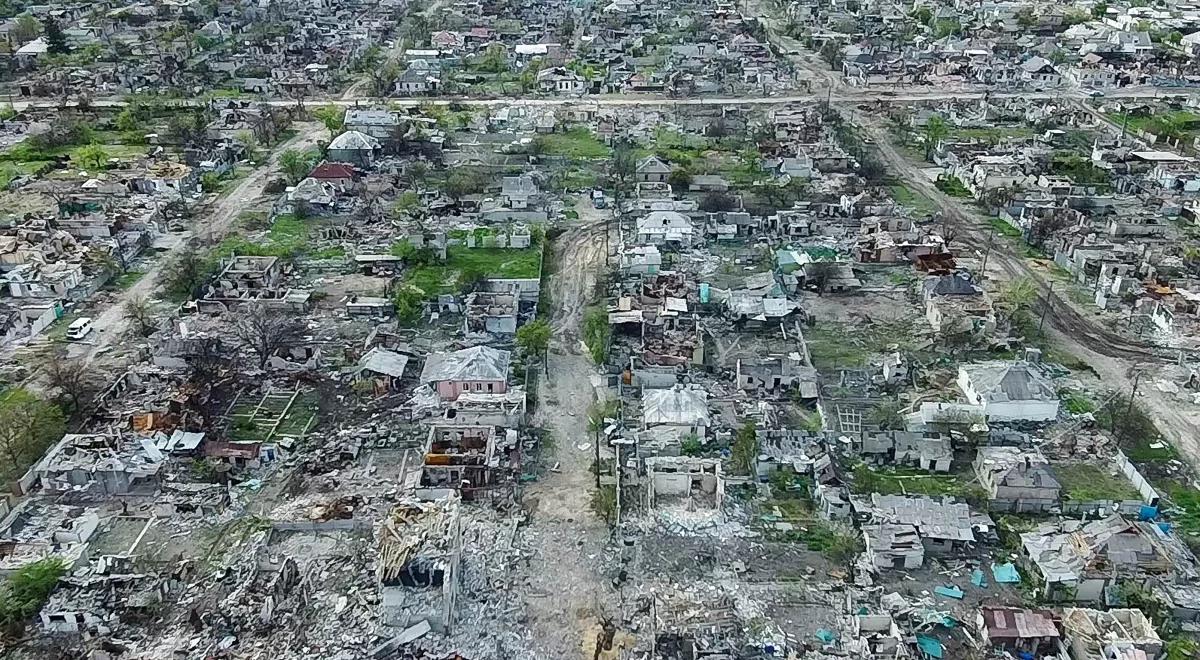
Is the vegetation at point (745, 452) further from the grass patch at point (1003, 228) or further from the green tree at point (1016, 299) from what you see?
the grass patch at point (1003, 228)

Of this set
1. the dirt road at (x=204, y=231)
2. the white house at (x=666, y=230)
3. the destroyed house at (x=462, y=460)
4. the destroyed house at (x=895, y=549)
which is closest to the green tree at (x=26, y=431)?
the dirt road at (x=204, y=231)

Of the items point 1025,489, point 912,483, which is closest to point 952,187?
point 912,483

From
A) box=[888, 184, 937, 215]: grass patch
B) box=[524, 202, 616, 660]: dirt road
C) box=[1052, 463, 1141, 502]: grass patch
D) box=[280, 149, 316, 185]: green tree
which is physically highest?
box=[280, 149, 316, 185]: green tree

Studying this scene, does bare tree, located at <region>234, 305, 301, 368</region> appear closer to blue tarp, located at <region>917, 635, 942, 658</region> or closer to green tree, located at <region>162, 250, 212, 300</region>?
green tree, located at <region>162, 250, 212, 300</region>

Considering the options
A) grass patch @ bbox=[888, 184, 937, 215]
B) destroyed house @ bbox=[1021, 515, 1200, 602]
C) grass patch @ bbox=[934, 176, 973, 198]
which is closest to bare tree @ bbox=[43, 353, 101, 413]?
destroyed house @ bbox=[1021, 515, 1200, 602]

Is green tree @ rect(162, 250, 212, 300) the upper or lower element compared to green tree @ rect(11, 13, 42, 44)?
lower

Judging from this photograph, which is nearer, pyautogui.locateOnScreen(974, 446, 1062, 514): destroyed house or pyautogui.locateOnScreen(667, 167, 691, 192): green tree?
pyautogui.locateOnScreen(974, 446, 1062, 514): destroyed house

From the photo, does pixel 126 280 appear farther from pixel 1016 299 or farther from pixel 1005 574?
pixel 1016 299
